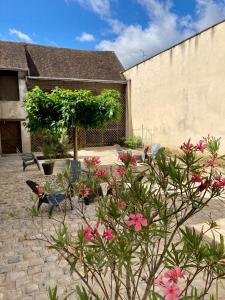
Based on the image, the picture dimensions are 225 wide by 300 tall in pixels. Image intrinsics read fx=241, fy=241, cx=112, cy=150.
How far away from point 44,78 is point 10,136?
14.6ft

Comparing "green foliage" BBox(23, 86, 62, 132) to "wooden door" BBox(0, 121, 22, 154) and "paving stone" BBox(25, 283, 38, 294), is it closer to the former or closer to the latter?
"paving stone" BBox(25, 283, 38, 294)

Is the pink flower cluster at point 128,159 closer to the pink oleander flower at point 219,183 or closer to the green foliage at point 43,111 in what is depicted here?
the pink oleander flower at point 219,183

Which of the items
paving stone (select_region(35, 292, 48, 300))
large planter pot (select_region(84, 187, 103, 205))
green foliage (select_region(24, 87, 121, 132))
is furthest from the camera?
green foliage (select_region(24, 87, 121, 132))

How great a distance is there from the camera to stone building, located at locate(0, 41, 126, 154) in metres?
Result: 15.2

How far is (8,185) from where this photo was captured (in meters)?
8.44

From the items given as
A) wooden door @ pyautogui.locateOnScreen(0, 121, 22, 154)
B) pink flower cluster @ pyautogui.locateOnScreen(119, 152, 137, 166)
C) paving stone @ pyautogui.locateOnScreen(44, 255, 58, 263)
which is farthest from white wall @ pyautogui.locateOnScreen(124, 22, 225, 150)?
pink flower cluster @ pyautogui.locateOnScreen(119, 152, 137, 166)

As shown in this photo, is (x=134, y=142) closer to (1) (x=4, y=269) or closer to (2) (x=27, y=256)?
(2) (x=27, y=256)

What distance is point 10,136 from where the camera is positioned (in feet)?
51.9

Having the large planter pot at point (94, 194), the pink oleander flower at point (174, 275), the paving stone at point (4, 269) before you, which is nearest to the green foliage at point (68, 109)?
the large planter pot at point (94, 194)

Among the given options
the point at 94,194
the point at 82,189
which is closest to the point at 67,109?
the point at 94,194

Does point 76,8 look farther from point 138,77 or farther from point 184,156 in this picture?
point 184,156

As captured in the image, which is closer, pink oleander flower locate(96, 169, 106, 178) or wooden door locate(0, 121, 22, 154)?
pink oleander flower locate(96, 169, 106, 178)

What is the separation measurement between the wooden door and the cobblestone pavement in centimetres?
969

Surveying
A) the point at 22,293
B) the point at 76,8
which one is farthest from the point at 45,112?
the point at 76,8
